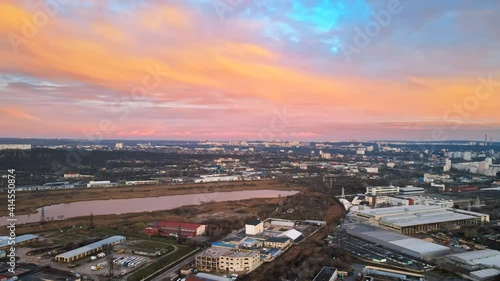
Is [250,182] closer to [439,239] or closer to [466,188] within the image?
[466,188]

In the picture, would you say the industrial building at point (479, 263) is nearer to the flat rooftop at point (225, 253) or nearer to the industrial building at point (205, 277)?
the flat rooftop at point (225, 253)

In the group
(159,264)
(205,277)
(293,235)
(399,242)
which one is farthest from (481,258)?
(159,264)

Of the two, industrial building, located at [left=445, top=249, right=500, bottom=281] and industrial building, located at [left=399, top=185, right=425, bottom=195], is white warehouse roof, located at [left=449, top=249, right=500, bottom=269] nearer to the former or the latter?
industrial building, located at [left=445, top=249, right=500, bottom=281]

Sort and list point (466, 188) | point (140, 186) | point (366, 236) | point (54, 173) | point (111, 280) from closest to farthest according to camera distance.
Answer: point (111, 280), point (366, 236), point (466, 188), point (140, 186), point (54, 173)

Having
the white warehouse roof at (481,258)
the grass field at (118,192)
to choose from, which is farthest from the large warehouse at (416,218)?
the grass field at (118,192)

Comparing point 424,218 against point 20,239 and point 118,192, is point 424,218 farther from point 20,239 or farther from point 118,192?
point 118,192

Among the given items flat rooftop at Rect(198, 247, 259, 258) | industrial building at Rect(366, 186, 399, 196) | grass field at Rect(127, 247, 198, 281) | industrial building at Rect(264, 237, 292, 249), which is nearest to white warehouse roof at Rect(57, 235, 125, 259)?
grass field at Rect(127, 247, 198, 281)

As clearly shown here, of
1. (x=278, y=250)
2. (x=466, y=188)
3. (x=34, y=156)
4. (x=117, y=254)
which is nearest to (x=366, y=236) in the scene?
(x=278, y=250)
